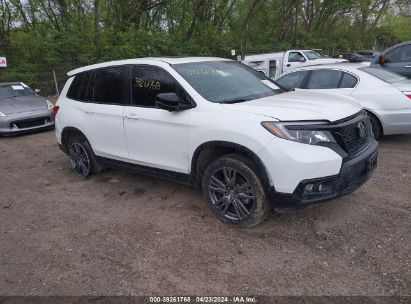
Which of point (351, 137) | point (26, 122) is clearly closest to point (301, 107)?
point (351, 137)

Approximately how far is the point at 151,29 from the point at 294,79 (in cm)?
1543

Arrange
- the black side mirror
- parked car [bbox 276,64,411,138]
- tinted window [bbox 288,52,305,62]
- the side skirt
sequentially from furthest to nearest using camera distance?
tinted window [bbox 288,52,305,62] < parked car [bbox 276,64,411,138] < the side skirt < the black side mirror

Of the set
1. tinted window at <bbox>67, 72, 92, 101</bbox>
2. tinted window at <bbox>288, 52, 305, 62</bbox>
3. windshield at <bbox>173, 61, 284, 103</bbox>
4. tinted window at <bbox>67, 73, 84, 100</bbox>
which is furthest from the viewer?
tinted window at <bbox>288, 52, 305, 62</bbox>

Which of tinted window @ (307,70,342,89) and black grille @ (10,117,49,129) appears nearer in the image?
tinted window @ (307,70,342,89)

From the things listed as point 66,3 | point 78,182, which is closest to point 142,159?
point 78,182

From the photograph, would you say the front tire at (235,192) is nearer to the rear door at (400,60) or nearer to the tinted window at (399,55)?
the rear door at (400,60)

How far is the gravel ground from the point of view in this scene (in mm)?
3318

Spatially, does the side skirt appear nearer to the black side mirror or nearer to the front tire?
the front tire

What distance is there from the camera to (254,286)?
326 cm

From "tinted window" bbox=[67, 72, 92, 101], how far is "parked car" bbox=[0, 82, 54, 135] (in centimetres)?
434

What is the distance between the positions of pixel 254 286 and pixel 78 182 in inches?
146

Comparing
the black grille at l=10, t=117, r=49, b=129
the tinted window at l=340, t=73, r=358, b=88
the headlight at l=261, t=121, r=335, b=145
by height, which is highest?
the headlight at l=261, t=121, r=335, b=145

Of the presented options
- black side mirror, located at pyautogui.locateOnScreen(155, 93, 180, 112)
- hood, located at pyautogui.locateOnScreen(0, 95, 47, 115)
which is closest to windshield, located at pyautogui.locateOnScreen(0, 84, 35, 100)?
hood, located at pyautogui.locateOnScreen(0, 95, 47, 115)

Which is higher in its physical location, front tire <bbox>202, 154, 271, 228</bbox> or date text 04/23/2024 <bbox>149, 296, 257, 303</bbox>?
front tire <bbox>202, 154, 271, 228</bbox>
